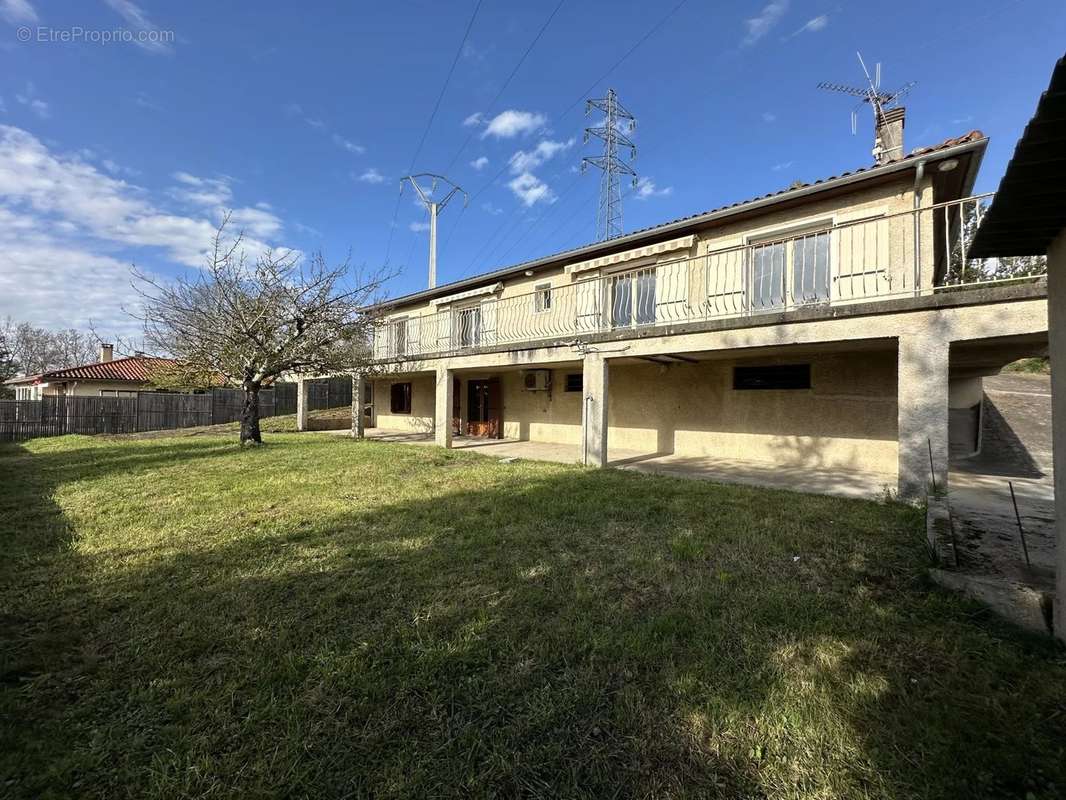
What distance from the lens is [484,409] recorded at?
48.5 feet

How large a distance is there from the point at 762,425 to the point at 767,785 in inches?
325

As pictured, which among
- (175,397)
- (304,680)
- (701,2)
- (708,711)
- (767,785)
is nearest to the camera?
(767,785)

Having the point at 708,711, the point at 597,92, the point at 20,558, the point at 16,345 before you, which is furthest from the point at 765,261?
the point at 16,345

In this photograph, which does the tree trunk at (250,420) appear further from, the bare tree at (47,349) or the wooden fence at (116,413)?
the bare tree at (47,349)

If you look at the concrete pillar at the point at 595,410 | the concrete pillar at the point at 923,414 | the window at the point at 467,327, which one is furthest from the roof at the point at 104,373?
the concrete pillar at the point at 923,414

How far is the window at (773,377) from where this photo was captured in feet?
28.5

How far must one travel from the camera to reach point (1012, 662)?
7.45 ft

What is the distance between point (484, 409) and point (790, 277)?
9.52m

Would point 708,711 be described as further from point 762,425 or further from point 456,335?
point 456,335

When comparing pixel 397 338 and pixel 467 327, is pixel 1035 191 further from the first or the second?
pixel 397 338

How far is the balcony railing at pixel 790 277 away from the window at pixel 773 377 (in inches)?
54.7

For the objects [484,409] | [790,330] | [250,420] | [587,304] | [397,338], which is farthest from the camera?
[397,338]

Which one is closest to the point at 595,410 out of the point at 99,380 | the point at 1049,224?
the point at 1049,224

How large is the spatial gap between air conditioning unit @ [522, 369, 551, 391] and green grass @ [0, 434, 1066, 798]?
8259 mm
